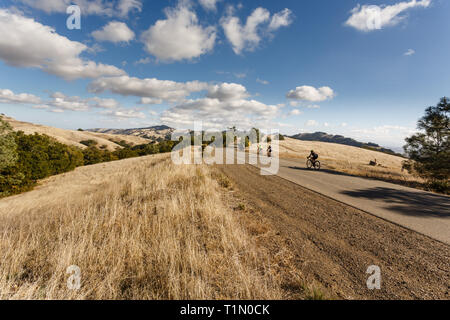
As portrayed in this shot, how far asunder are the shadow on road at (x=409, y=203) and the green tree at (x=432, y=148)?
37.6 ft

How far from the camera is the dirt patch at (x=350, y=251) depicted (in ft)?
9.84

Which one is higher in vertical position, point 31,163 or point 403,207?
point 403,207

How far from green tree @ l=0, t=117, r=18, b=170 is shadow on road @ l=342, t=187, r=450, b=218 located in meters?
33.9

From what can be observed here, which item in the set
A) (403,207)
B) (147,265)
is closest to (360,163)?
(403,207)

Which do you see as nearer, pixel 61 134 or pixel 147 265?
pixel 147 265

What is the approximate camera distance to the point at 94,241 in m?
4.24

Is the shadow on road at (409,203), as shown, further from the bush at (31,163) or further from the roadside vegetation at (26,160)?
the bush at (31,163)

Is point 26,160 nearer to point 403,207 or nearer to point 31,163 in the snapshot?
point 31,163

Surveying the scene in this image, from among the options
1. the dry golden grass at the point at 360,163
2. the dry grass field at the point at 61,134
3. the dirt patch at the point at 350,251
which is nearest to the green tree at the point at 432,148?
the dry golden grass at the point at 360,163

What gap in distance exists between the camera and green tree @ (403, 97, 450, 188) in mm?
15617

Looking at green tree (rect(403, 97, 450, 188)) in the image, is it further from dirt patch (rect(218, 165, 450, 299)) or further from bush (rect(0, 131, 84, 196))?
bush (rect(0, 131, 84, 196))

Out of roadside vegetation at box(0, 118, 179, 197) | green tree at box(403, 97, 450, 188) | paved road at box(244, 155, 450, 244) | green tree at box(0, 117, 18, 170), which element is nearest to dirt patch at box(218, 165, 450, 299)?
paved road at box(244, 155, 450, 244)

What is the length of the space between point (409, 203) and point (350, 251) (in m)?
6.33

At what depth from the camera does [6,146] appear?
20344 millimetres
